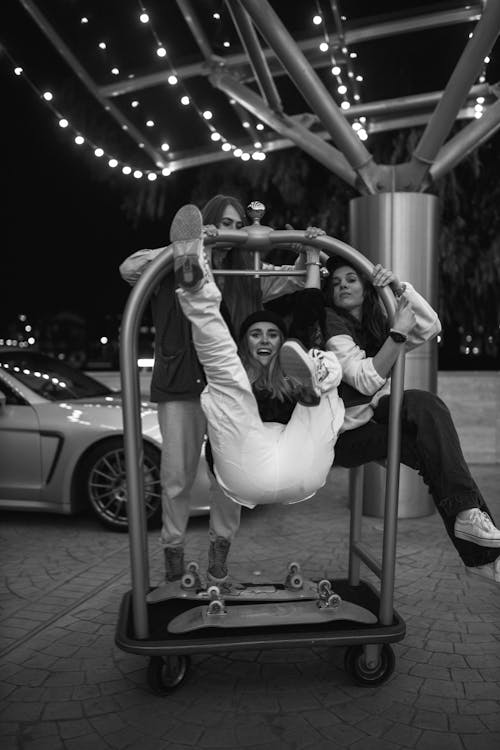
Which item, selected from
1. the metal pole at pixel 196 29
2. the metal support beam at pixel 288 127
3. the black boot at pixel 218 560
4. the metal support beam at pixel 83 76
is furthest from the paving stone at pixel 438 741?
the metal support beam at pixel 83 76

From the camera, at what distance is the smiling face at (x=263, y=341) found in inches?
115

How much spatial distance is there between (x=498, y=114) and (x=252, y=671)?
16.2 feet

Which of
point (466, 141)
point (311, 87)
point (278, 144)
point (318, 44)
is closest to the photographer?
point (311, 87)

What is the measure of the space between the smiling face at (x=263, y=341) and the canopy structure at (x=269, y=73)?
9.88ft

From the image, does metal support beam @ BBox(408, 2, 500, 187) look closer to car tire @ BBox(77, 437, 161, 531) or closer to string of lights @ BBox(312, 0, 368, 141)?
string of lights @ BBox(312, 0, 368, 141)

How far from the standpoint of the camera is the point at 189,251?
251 cm

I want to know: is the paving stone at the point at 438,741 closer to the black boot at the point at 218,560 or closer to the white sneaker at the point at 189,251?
the black boot at the point at 218,560

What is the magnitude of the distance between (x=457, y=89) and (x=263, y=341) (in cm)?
322

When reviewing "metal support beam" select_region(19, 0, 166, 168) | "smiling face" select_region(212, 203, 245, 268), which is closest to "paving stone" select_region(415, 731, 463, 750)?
"smiling face" select_region(212, 203, 245, 268)

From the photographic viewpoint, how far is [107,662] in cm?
326

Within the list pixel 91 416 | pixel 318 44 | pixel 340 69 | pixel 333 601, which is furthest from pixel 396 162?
pixel 333 601

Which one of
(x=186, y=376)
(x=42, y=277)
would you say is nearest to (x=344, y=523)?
(x=186, y=376)

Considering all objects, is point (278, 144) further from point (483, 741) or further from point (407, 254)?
point (483, 741)

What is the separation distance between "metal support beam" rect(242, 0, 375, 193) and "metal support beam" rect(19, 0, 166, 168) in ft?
7.88
